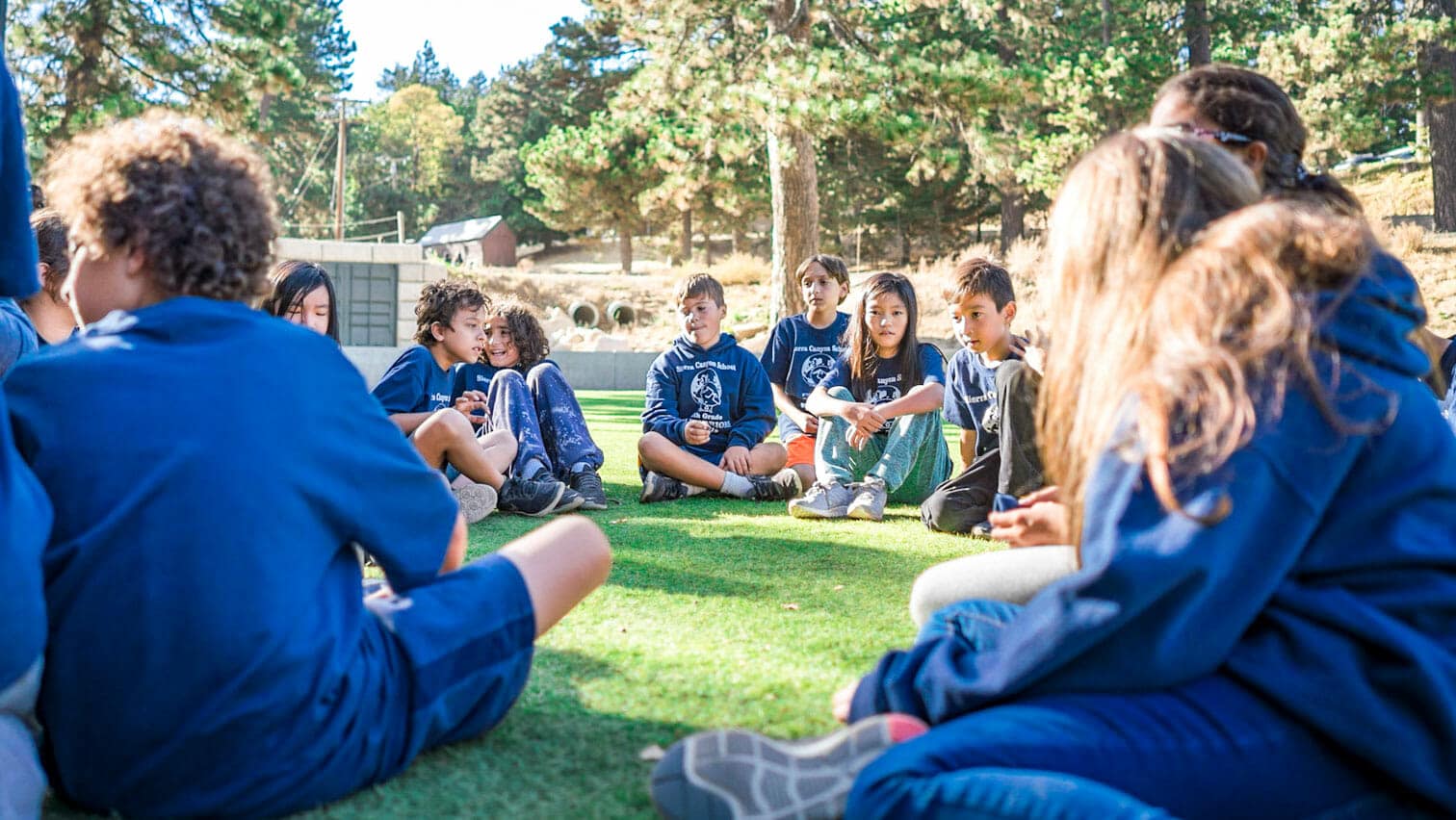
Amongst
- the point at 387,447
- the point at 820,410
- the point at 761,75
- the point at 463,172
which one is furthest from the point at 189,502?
the point at 463,172

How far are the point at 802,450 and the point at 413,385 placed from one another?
2108 millimetres

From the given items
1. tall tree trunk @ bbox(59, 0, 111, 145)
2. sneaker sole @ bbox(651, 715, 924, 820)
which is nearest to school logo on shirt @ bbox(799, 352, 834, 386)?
sneaker sole @ bbox(651, 715, 924, 820)

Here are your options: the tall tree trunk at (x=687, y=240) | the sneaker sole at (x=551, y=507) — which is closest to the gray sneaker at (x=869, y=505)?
the sneaker sole at (x=551, y=507)

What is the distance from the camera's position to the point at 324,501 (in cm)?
178

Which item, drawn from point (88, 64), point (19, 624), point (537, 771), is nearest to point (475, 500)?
point (537, 771)

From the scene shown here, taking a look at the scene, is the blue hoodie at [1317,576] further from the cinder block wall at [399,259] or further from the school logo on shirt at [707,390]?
the cinder block wall at [399,259]

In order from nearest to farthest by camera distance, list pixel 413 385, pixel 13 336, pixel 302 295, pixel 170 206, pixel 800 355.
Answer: pixel 170 206
pixel 13 336
pixel 302 295
pixel 413 385
pixel 800 355

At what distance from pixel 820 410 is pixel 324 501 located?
4013mm

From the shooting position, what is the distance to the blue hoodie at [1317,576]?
4.73 feet

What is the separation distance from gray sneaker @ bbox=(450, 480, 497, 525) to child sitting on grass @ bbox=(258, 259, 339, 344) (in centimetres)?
85

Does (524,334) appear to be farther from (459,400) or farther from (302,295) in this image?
(302,295)

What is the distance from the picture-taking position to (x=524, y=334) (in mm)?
6211

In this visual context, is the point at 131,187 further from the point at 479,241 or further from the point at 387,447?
the point at 479,241

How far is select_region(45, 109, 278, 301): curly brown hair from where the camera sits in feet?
6.05
